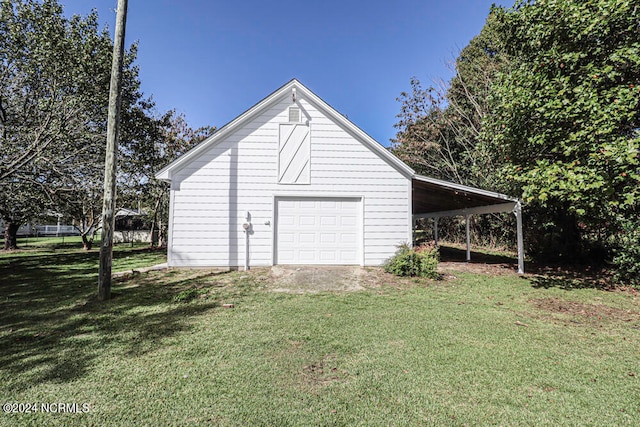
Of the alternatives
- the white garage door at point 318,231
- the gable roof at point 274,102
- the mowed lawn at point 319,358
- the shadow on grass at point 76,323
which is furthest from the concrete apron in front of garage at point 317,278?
the gable roof at point 274,102

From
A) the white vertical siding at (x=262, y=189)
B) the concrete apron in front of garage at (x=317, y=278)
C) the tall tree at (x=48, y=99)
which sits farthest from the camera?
the tall tree at (x=48, y=99)

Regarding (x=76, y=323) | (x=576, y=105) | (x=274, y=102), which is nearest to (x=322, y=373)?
(x=76, y=323)

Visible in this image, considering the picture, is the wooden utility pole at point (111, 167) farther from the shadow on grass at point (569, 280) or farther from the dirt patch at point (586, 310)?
the shadow on grass at point (569, 280)

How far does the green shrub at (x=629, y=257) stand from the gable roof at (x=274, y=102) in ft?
19.8

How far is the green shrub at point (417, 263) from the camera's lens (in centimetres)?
791

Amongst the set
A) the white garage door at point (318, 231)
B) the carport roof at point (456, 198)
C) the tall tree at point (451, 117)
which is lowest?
the white garage door at point (318, 231)

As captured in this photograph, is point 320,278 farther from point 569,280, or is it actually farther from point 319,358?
point 569,280

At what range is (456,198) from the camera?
10.2m

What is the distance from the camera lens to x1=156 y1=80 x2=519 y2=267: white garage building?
28.0 feet

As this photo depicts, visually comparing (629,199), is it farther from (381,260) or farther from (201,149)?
(201,149)

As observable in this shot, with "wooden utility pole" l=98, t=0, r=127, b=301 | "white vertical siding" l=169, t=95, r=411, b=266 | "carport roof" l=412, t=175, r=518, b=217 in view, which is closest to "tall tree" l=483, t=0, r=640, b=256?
"carport roof" l=412, t=175, r=518, b=217

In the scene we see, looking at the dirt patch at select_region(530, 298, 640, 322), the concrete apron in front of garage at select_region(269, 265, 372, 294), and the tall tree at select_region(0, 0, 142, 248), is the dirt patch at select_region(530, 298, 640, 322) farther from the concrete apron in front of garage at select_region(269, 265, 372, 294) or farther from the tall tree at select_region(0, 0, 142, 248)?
the tall tree at select_region(0, 0, 142, 248)

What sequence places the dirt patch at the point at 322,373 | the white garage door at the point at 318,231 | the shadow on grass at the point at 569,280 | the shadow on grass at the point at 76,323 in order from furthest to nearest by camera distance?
the white garage door at the point at 318,231, the shadow on grass at the point at 569,280, the shadow on grass at the point at 76,323, the dirt patch at the point at 322,373

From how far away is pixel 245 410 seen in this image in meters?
2.36
